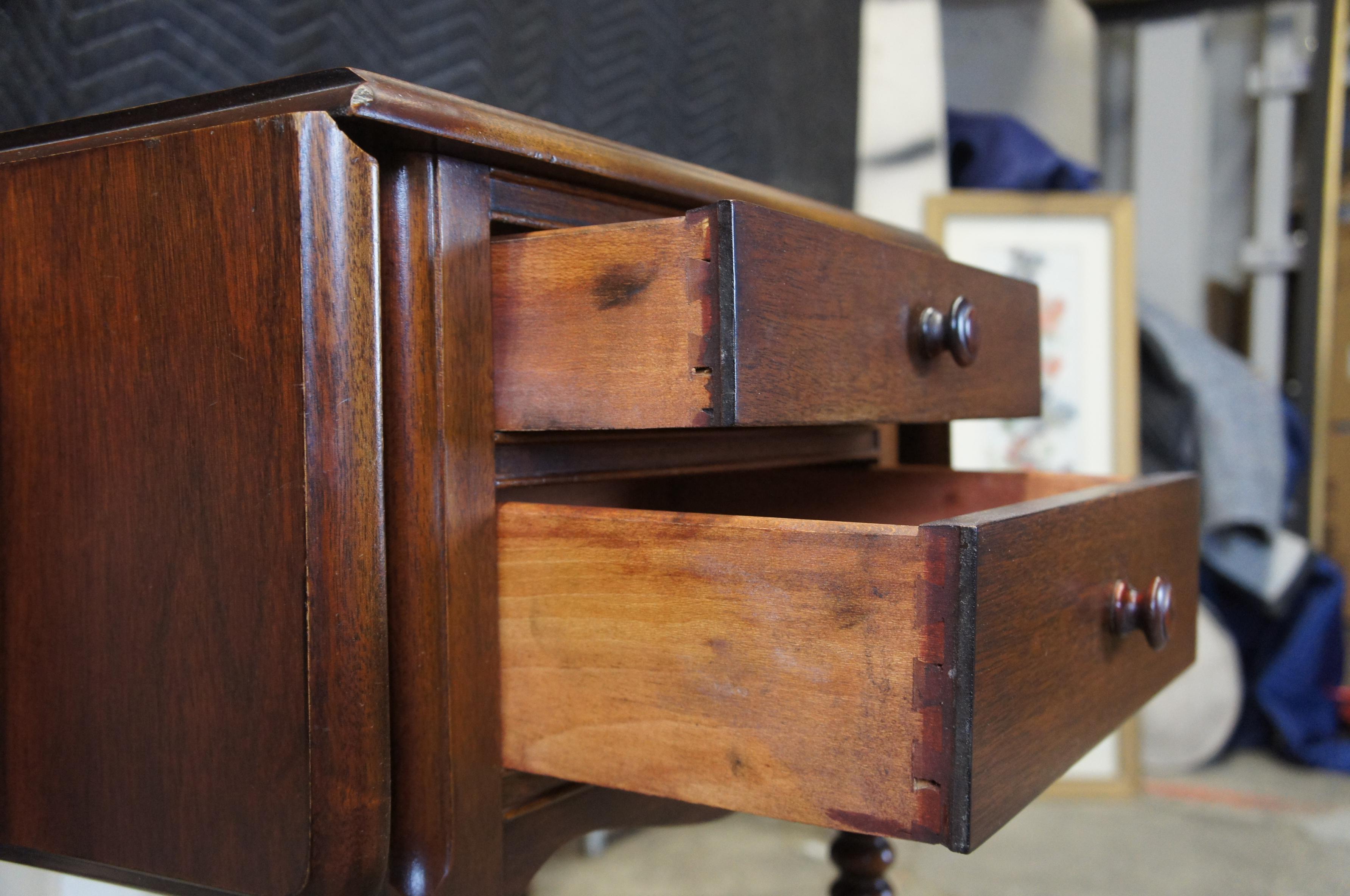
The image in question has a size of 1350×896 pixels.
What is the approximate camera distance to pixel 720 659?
1.45 ft

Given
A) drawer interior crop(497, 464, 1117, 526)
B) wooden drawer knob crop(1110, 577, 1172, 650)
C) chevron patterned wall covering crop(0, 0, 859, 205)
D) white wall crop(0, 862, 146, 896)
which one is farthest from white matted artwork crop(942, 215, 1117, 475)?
white wall crop(0, 862, 146, 896)

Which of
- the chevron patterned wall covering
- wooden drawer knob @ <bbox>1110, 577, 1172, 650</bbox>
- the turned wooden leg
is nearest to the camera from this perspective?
wooden drawer knob @ <bbox>1110, 577, 1172, 650</bbox>

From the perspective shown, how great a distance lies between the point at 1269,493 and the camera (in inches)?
69.0

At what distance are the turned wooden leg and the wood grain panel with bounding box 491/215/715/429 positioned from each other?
45cm

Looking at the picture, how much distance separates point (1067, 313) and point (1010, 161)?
0.83ft

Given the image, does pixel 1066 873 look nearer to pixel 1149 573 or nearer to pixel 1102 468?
pixel 1102 468

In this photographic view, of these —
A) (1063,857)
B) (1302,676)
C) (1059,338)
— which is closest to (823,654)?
(1063,857)

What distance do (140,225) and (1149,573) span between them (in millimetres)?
502

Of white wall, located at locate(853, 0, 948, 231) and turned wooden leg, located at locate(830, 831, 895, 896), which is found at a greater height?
white wall, located at locate(853, 0, 948, 231)

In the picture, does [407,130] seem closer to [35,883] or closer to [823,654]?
[823,654]

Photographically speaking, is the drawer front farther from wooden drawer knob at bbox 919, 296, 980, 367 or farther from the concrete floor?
the concrete floor

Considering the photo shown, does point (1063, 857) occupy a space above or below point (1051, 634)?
below

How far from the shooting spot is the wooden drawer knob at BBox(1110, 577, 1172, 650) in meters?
0.53

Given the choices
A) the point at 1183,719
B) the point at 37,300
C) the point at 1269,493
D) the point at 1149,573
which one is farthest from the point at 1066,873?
the point at 37,300
